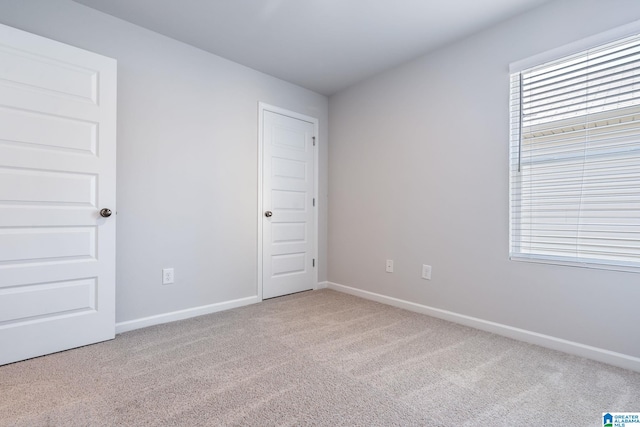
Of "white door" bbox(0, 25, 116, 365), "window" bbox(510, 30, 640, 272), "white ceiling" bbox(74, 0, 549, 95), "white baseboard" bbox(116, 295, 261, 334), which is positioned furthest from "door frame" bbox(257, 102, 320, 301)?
"window" bbox(510, 30, 640, 272)

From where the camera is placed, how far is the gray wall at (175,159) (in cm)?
239

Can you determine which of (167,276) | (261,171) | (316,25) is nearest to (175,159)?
(261,171)

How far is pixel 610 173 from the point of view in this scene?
195 centimetres

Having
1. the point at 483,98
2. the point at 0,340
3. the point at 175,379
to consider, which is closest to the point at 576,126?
the point at 483,98

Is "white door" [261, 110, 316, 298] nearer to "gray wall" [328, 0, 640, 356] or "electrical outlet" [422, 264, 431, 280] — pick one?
"gray wall" [328, 0, 640, 356]

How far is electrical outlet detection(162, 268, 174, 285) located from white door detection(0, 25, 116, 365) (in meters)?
0.43

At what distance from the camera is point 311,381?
1.69m

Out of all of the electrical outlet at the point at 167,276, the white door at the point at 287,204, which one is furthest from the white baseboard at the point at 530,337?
the electrical outlet at the point at 167,276

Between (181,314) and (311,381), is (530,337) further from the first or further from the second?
(181,314)

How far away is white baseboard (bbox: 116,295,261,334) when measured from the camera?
2429 millimetres

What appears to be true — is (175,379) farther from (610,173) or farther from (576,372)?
(610,173)

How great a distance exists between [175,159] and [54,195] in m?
0.89

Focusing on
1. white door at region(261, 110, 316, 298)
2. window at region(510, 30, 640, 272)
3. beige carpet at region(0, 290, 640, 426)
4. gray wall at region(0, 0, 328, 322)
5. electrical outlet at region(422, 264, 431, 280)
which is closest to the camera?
beige carpet at region(0, 290, 640, 426)

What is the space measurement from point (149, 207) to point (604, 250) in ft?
10.7
